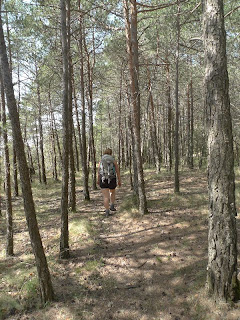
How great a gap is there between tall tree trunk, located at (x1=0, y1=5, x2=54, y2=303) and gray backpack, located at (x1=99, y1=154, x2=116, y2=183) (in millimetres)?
3458

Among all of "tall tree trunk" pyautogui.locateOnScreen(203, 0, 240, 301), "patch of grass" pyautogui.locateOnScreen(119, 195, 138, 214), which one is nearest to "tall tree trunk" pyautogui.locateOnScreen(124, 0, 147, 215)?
"patch of grass" pyautogui.locateOnScreen(119, 195, 138, 214)

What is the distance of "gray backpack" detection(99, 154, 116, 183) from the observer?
7.10 metres

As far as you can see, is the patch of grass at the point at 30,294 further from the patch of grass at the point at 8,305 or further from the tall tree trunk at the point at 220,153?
the tall tree trunk at the point at 220,153

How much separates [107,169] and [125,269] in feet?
10.5

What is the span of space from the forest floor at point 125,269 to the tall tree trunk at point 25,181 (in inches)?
18.1

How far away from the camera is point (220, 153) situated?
10.4 feet

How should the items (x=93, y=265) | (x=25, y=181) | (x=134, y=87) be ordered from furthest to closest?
(x=134, y=87), (x=93, y=265), (x=25, y=181)

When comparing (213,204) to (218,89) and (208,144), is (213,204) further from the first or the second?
(218,89)

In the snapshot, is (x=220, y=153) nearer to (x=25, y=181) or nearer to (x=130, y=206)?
(x=25, y=181)

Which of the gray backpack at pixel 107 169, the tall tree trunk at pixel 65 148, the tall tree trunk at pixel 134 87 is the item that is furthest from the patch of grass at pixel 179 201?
the tall tree trunk at pixel 65 148

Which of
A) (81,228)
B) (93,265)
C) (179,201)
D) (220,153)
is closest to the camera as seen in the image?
(220,153)

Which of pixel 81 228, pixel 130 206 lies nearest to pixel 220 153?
pixel 81 228

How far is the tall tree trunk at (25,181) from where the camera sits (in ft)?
11.6

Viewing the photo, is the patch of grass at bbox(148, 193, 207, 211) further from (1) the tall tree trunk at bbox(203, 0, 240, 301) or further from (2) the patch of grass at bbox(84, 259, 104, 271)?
(1) the tall tree trunk at bbox(203, 0, 240, 301)
